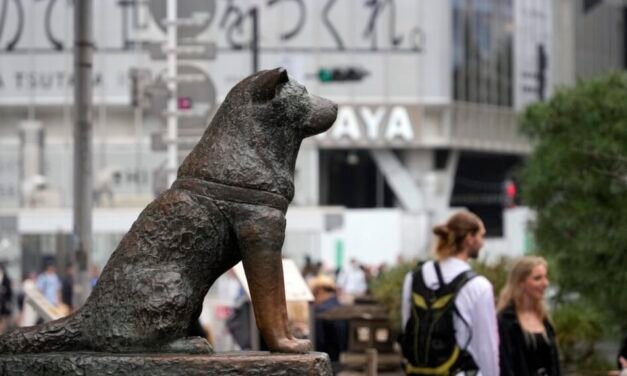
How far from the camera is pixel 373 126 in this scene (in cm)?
6353

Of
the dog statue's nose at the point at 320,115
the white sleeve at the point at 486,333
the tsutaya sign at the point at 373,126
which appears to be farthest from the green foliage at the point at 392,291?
the tsutaya sign at the point at 373,126

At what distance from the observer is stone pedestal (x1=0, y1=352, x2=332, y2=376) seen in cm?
612

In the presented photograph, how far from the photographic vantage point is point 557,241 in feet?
55.5

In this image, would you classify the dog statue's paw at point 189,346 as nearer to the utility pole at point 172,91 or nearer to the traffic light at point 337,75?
the utility pole at point 172,91

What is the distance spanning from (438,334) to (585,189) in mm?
6919

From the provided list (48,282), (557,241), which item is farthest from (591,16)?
(557,241)

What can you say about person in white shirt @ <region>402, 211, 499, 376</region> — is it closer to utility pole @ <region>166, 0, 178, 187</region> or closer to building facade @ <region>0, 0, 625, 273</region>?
utility pole @ <region>166, 0, 178, 187</region>

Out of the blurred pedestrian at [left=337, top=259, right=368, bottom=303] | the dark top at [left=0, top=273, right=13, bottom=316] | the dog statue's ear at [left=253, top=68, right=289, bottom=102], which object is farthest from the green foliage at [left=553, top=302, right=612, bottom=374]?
the blurred pedestrian at [left=337, top=259, right=368, bottom=303]

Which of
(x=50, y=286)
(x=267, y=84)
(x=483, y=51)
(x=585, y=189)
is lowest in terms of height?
(x=50, y=286)

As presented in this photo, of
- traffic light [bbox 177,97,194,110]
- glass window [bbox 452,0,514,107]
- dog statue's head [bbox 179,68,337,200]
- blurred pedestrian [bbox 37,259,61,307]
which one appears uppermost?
glass window [bbox 452,0,514,107]

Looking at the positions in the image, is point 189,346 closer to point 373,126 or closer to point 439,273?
point 439,273

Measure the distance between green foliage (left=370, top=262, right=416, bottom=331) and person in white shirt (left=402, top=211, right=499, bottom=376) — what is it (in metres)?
6.67

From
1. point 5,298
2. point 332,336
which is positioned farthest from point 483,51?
point 332,336

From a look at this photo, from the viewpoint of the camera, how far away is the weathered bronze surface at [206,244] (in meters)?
6.30
